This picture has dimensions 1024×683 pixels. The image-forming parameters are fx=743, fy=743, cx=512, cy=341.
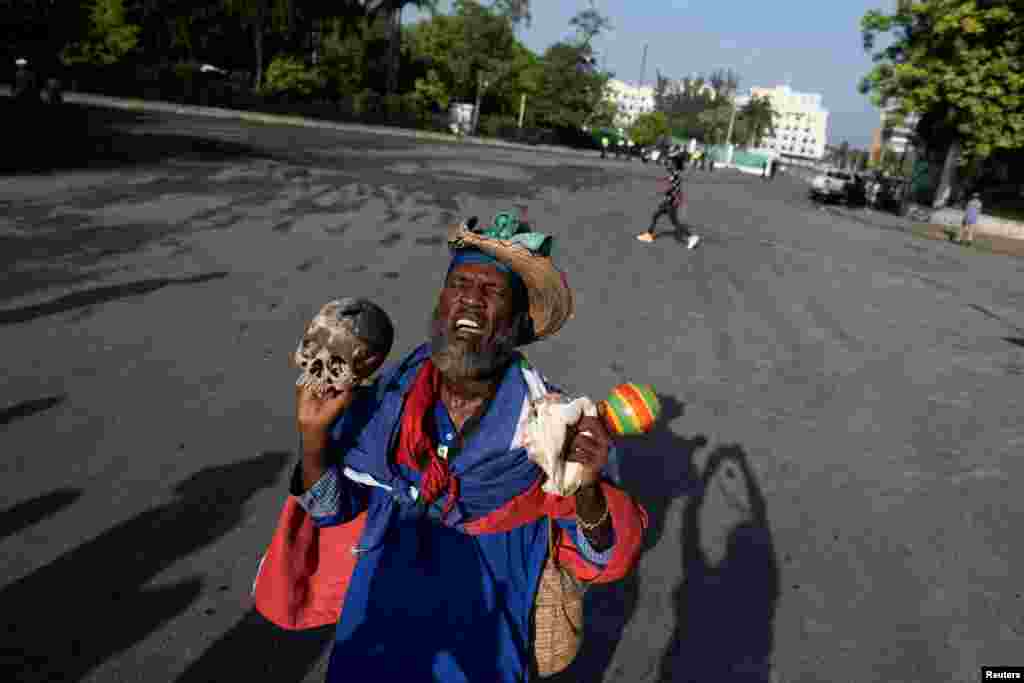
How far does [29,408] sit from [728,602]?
15.1 ft

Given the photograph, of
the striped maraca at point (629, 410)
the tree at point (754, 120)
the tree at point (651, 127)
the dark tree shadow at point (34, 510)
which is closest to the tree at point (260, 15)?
the dark tree shadow at point (34, 510)

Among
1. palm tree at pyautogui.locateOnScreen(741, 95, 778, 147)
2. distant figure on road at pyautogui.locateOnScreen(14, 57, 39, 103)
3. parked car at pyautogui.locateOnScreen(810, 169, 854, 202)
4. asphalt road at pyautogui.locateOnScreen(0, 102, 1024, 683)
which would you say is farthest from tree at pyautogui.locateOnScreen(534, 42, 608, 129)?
palm tree at pyautogui.locateOnScreen(741, 95, 778, 147)

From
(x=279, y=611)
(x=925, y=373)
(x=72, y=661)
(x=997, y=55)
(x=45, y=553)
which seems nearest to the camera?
(x=279, y=611)

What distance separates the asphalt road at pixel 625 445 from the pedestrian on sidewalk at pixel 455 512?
128 centimetres

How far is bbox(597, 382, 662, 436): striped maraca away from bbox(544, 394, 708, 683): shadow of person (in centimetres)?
53

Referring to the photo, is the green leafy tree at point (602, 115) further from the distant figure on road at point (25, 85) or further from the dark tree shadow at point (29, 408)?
the dark tree shadow at point (29, 408)

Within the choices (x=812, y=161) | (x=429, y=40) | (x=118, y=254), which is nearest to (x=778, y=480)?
(x=118, y=254)

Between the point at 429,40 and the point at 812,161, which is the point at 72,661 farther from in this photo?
the point at 812,161

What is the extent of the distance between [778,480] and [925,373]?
442 centimetres

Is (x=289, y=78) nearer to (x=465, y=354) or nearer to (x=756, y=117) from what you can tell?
(x=465, y=354)

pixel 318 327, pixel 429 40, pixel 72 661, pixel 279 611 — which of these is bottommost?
pixel 72 661

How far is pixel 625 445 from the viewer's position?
5.58m

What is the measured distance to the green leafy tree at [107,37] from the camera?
40.1 meters

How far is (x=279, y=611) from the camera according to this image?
7.13ft
